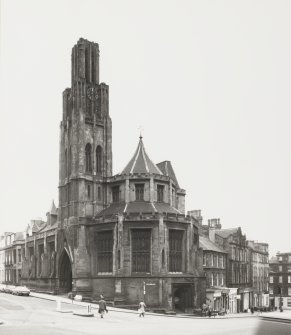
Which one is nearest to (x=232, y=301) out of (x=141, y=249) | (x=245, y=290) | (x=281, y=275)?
(x=245, y=290)

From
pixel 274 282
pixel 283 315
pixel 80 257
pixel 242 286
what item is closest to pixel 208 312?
pixel 80 257

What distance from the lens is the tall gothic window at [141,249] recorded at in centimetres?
5284

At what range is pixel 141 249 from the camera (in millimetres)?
53219

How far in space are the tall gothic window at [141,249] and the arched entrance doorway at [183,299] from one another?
397 cm

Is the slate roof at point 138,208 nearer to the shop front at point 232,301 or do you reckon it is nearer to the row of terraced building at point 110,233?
the row of terraced building at point 110,233

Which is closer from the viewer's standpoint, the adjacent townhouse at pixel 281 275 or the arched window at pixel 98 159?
the arched window at pixel 98 159

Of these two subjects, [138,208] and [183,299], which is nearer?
[183,299]

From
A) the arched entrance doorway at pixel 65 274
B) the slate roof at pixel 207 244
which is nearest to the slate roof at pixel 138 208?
the arched entrance doorway at pixel 65 274

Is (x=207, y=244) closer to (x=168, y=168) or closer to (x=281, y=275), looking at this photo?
(x=168, y=168)

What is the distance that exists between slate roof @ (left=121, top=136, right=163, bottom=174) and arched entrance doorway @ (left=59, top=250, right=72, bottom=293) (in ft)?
40.3

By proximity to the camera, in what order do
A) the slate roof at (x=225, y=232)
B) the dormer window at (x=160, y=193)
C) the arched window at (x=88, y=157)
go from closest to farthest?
the dormer window at (x=160, y=193)
the arched window at (x=88, y=157)
the slate roof at (x=225, y=232)

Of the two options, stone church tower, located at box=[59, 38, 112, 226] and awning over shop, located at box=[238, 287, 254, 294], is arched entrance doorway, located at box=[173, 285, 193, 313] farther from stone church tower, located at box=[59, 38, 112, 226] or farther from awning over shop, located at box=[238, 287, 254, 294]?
awning over shop, located at box=[238, 287, 254, 294]

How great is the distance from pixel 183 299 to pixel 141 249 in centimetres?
704

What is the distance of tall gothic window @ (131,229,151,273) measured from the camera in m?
52.8
